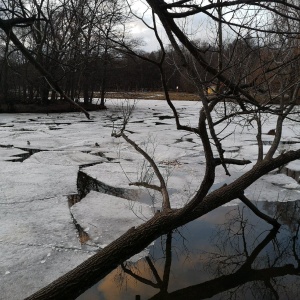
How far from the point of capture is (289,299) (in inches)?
142

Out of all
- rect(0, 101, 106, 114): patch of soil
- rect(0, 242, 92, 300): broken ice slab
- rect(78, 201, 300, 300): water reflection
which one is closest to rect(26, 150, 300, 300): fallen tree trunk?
rect(78, 201, 300, 300): water reflection

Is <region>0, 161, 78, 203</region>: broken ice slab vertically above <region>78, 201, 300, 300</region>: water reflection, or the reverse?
<region>0, 161, 78, 203</region>: broken ice slab

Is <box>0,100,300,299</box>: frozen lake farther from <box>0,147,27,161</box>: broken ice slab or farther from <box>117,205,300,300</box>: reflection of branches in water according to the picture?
<box>117,205,300,300</box>: reflection of branches in water

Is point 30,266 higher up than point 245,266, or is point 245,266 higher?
point 30,266

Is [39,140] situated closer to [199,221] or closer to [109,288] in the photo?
[199,221]

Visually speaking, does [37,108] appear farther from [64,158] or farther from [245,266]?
[245,266]

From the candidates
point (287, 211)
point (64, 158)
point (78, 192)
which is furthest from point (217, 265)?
point (64, 158)

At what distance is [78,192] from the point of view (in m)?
6.32

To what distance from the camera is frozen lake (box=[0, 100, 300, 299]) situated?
399 centimetres

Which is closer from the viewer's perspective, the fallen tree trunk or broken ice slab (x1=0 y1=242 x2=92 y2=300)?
the fallen tree trunk

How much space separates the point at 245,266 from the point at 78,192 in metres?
3.25

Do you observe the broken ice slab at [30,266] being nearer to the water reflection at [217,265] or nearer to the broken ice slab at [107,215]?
the water reflection at [217,265]

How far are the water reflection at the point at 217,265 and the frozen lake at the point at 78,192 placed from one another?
0.33m

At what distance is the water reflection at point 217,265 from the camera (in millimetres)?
3721
